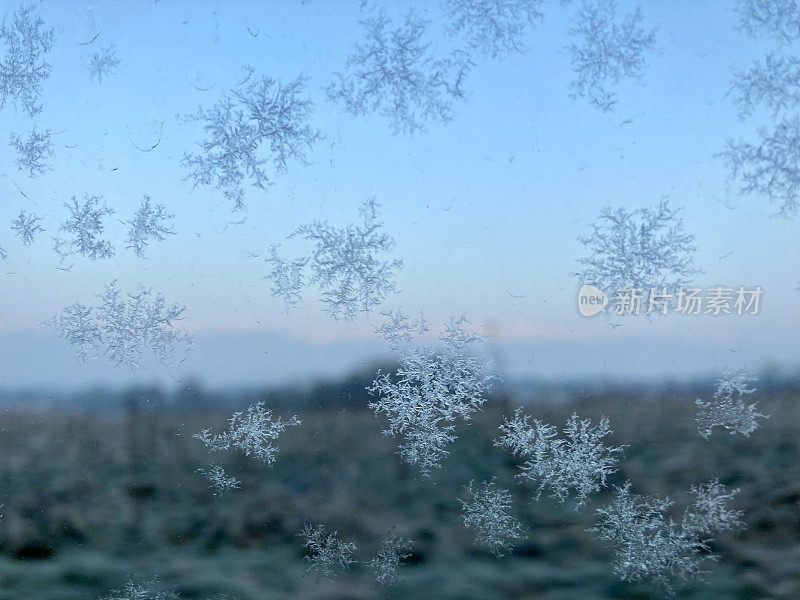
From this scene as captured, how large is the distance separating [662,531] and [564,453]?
0.26 metres

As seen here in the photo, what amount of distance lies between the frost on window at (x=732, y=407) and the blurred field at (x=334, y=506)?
22 mm

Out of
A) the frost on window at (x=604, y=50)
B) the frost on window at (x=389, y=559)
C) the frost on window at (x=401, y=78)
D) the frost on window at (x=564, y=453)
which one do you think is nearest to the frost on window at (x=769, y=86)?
the frost on window at (x=604, y=50)

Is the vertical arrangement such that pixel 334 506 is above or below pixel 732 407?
below

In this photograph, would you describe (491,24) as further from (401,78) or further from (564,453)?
(564,453)

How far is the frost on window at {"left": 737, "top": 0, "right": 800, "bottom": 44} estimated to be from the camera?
5.23ft

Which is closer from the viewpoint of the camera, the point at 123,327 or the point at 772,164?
the point at 772,164

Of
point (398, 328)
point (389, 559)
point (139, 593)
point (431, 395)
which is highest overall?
point (398, 328)

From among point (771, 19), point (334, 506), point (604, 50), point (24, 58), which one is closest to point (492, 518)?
point (334, 506)

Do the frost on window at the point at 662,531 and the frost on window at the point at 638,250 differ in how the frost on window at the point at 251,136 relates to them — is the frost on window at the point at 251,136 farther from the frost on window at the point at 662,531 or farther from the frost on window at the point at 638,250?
the frost on window at the point at 662,531

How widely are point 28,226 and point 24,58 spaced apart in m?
0.39

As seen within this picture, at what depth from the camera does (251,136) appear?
5.61 feet

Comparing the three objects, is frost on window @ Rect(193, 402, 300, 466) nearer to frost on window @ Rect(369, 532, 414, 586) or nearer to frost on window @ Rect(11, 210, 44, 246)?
frost on window @ Rect(369, 532, 414, 586)

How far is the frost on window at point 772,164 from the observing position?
1.59 m

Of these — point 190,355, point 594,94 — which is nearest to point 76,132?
point 190,355
